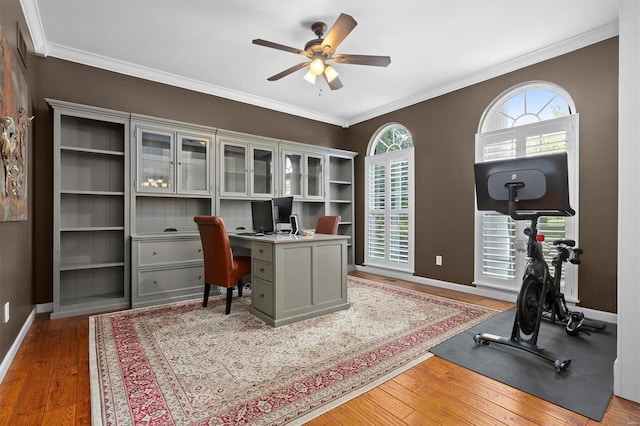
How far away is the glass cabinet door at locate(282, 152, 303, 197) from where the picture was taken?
471 centimetres

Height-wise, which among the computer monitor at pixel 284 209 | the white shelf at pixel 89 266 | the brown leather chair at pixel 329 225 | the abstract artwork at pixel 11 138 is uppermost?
the abstract artwork at pixel 11 138

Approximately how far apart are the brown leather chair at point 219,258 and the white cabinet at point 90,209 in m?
0.94

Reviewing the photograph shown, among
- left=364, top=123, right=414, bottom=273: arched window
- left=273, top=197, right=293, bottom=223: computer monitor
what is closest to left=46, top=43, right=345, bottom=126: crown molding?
left=364, top=123, right=414, bottom=273: arched window

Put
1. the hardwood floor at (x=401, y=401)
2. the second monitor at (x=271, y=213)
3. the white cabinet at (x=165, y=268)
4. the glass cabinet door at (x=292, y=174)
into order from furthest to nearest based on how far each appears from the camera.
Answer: the glass cabinet door at (x=292, y=174) < the second monitor at (x=271, y=213) < the white cabinet at (x=165, y=268) < the hardwood floor at (x=401, y=401)

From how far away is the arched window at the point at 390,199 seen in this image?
4.79m

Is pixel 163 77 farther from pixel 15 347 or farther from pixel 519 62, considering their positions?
pixel 519 62

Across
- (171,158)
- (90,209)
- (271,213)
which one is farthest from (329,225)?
(90,209)

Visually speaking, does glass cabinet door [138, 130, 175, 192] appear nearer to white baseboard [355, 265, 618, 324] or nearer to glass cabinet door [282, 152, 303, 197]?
glass cabinet door [282, 152, 303, 197]

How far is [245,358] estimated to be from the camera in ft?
7.14

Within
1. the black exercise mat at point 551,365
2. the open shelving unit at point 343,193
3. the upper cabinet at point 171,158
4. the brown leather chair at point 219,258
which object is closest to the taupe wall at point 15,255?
the upper cabinet at point 171,158

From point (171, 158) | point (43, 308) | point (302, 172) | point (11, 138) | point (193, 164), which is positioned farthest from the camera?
point (302, 172)

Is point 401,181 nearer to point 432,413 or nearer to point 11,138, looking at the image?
point 432,413

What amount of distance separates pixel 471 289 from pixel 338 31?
3336 millimetres

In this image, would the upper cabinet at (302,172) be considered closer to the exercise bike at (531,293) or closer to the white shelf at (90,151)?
the white shelf at (90,151)
